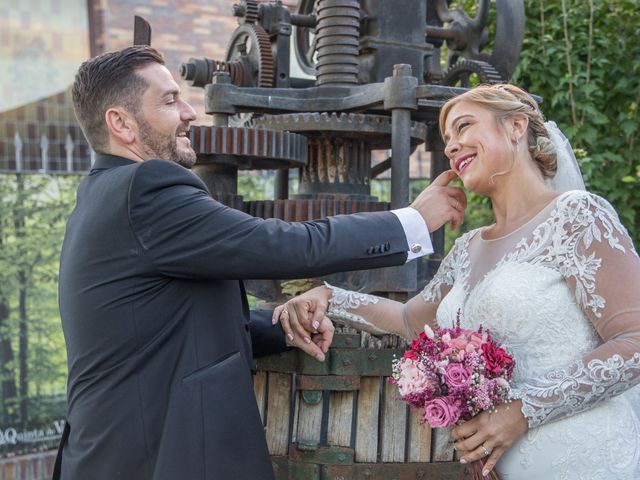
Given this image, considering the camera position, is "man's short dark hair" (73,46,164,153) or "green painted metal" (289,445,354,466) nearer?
"man's short dark hair" (73,46,164,153)

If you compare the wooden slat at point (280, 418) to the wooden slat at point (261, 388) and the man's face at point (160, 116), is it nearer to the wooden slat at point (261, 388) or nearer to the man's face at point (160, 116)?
the wooden slat at point (261, 388)

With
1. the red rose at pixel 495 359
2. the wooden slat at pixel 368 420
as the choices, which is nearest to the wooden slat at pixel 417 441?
the wooden slat at pixel 368 420

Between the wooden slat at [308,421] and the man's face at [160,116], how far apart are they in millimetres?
1031

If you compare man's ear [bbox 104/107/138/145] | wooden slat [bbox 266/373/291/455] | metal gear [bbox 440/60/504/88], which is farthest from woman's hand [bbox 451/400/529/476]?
metal gear [bbox 440/60/504/88]

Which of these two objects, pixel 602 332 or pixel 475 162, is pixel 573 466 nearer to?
pixel 602 332

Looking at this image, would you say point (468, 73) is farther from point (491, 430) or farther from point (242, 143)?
point (491, 430)

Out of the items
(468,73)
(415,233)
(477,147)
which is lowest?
(415,233)

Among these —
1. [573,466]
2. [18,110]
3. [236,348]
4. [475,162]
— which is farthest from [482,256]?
[18,110]

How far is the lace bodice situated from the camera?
2279mm

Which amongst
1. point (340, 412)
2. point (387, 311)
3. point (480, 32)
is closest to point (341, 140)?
point (480, 32)

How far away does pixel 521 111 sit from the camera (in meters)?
2.61

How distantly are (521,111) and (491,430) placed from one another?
99 cm

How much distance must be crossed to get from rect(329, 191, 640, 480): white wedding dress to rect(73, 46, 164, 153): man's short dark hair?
1199 millimetres

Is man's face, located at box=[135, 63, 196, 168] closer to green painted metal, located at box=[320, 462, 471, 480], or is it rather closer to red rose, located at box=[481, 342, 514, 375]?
red rose, located at box=[481, 342, 514, 375]
